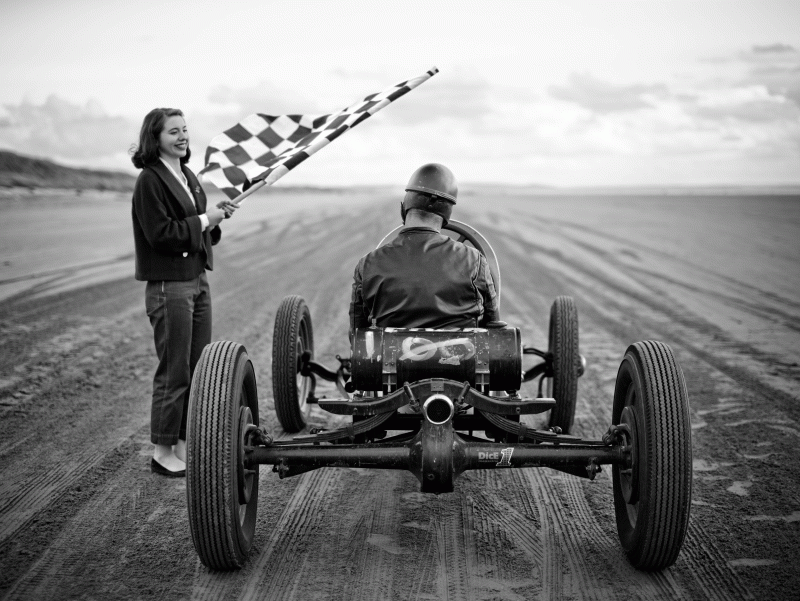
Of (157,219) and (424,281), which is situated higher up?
(157,219)

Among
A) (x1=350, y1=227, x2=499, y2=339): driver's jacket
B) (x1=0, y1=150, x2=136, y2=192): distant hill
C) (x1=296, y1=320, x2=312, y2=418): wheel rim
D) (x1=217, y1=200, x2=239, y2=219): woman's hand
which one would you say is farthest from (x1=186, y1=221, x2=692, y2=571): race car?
(x1=0, y1=150, x2=136, y2=192): distant hill

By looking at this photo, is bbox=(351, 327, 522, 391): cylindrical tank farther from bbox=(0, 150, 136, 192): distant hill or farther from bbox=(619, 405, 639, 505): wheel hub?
bbox=(0, 150, 136, 192): distant hill

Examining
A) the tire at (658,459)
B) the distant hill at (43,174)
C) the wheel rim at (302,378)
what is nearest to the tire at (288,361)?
the wheel rim at (302,378)

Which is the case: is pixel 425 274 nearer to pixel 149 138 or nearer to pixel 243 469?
pixel 243 469

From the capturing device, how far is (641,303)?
414 inches

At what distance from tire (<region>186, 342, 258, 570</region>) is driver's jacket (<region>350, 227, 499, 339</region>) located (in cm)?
85

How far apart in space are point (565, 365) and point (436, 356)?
1757 millimetres

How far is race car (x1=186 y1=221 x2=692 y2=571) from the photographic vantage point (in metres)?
3.11

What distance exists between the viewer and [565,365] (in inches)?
197

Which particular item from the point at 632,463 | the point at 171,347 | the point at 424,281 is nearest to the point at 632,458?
the point at 632,463

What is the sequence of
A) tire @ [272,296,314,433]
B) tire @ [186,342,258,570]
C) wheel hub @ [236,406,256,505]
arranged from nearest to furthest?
tire @ [186,342,258,570] < wheel hub @ [236,406,256,505] < tire @ [272,296,314,433]

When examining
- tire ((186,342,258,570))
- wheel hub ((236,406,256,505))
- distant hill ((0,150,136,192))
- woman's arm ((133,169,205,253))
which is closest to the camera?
tire ((186,342,258,570))

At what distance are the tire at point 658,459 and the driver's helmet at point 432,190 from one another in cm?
128

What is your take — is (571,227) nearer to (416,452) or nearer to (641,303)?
(641,303)
